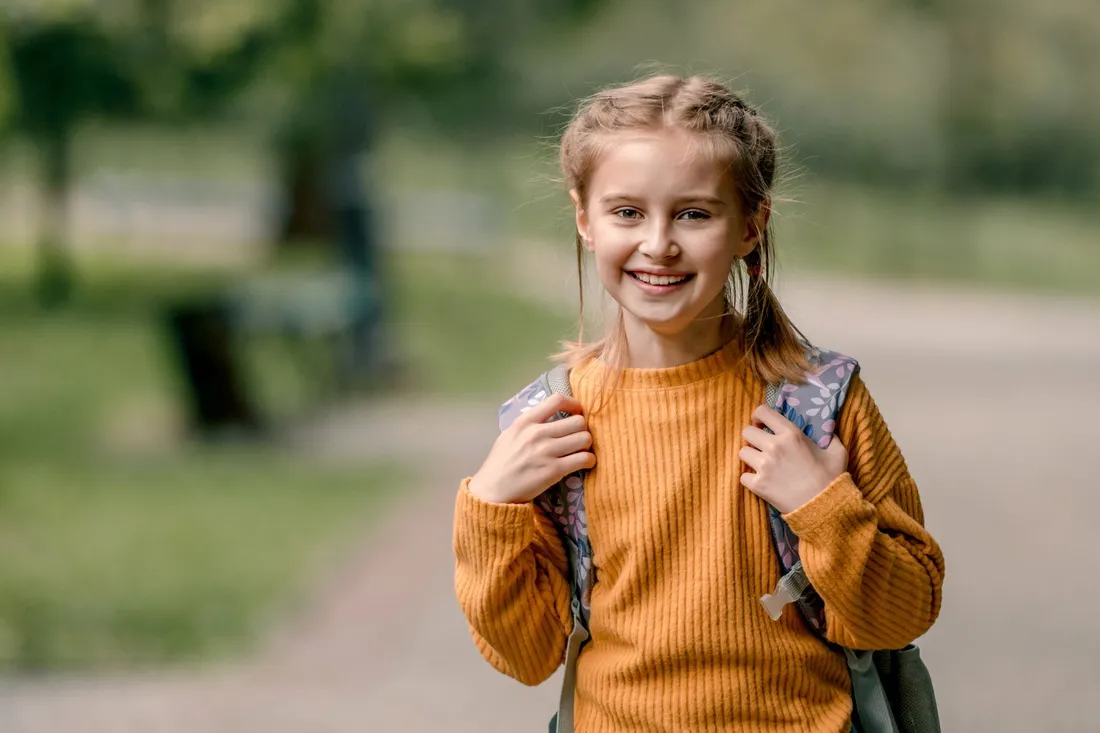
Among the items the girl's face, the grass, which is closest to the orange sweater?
the girl's face

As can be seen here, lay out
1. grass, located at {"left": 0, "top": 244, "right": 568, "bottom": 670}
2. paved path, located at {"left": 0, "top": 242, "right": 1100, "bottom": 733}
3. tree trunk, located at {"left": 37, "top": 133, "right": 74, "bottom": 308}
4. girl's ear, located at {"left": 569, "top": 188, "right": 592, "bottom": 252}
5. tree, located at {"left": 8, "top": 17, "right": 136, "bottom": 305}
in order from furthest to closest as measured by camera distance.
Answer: tree trunk, located at {"left": 37, "top": 133, "right": 74, "bottom": 308} < tree, located at {"left": 8, "top": 17, "right": 136, "bottom": 305} < grass, located at {"left": 0, "top": 244, "right": 568, "bottom": 670} < paved path, located at {"left": 0, "top": 242, "right": 1100, "bottom": 733} < girl's ear, located at {"left": 569, "top": 188, "right": 592, "bottom": 252}

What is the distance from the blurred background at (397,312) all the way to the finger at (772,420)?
528mm

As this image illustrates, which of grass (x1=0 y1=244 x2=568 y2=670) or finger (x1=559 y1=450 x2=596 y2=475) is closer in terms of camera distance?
finger (x1=559 y1=450 x2=596 y2=475)

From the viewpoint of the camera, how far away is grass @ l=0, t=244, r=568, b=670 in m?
6.84

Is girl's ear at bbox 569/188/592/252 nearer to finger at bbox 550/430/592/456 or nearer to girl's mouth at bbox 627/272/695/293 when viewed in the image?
girl's mouth at bbox 627/272/695/293

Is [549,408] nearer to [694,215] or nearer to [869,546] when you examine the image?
[694,215]

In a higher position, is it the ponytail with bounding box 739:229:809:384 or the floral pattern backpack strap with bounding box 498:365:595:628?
the ponytail with bounding box 739:229:809:384

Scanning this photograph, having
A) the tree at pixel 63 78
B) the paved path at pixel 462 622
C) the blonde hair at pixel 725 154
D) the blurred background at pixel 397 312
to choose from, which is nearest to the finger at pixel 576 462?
the blonde hair at pixel 725 154

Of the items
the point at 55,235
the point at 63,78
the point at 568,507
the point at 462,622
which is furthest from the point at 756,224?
the point at 55,235

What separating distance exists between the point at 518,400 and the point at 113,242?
82.9ft

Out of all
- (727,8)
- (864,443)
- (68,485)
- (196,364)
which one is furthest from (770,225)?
(727,8)

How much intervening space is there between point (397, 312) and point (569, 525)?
18.2m

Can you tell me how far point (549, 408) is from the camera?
83.8 inches

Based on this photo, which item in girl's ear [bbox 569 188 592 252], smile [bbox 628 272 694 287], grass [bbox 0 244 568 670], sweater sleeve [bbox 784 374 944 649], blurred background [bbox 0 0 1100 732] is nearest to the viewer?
sweater sleeve [bbox 784 374 944 649]
